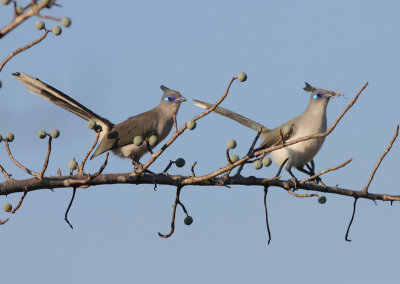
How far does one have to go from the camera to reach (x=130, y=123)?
8.42m

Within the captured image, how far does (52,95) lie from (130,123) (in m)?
1.77

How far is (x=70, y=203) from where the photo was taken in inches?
182

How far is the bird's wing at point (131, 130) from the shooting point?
763 centimetres

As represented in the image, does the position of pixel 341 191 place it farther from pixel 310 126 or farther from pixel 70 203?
pixel 310 126

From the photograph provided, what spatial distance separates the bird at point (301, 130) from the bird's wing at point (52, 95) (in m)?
1.45

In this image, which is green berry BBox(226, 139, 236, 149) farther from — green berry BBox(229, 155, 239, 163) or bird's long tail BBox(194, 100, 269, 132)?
bird's long tail BBox(194, 100, 269, 132)

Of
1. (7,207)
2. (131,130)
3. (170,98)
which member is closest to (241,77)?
(7,207)

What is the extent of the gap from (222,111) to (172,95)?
105 centimetres

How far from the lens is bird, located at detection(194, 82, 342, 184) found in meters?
7.79

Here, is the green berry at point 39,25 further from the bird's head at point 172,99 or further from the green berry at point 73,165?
the bird's head at point 172,99

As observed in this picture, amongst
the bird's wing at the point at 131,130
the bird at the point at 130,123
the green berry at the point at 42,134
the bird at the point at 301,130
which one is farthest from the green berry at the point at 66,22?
the bird at the point at 301,130

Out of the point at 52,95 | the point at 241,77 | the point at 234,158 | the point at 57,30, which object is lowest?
the point at 234,158

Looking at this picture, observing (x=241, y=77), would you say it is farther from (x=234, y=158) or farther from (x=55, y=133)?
(x=55, y=133)

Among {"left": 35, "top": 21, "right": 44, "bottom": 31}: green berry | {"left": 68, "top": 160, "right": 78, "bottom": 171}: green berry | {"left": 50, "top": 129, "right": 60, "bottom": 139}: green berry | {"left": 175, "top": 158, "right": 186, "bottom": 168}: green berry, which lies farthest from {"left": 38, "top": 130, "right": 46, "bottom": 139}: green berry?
{"left": 175, "top": 158, "right": 186, "bottom": 168}: green berry
